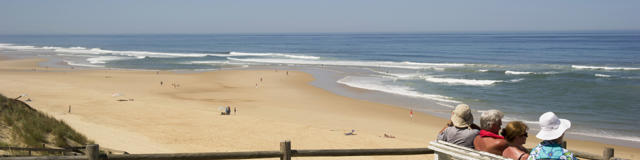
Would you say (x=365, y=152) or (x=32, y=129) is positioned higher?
(x=365, y=152)

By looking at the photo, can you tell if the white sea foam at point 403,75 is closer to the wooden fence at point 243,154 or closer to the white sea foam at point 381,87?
the white sea foam at point 381,87

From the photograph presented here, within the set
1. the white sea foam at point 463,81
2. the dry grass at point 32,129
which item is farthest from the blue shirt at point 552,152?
the white sea foam at point 463,81

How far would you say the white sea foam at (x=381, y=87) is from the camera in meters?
27.5

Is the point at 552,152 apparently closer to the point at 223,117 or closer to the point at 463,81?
the point at 223,117

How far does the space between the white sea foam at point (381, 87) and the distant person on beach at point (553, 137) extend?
73.7 feet

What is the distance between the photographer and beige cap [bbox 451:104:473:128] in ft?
15.4

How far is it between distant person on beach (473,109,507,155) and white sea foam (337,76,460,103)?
21.9 meters

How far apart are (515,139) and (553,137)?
1.63 feet

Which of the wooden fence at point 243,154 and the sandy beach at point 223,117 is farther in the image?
the sandy beach at point 223,117

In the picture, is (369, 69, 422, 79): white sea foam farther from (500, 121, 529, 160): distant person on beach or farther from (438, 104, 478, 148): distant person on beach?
(500, 121, 529, 160): distant person on beach

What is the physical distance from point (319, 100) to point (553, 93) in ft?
43.2

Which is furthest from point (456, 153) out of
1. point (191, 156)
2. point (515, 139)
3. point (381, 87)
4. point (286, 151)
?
point (381, 87)

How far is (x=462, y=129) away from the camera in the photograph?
4.76m

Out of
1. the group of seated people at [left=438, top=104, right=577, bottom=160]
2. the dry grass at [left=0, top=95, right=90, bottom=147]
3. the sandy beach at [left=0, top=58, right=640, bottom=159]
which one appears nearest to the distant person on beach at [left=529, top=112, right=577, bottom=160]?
the group of seated people at [left=438, top=104, right=577, bottom=160]
